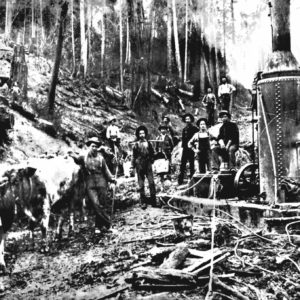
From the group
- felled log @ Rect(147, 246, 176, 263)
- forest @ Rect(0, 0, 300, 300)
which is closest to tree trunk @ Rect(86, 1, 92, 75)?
forest @ Rect(0, 0, 300, 300)

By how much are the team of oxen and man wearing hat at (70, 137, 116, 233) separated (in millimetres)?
169

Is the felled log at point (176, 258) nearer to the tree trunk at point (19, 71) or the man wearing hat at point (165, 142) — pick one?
the man wearing hat at point (165, 142)

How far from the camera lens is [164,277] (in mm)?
4922

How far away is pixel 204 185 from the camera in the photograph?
32.7 ft

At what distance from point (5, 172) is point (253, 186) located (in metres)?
5.44

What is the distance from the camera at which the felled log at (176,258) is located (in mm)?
5315

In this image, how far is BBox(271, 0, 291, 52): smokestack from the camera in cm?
851

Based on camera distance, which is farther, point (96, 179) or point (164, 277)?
point (96, 179)

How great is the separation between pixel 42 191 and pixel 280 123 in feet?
16.9

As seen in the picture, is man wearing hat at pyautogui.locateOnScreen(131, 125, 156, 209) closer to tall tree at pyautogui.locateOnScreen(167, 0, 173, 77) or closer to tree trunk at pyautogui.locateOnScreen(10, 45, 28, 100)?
tree trunk at pyautogui.locateOnScreen(10, 45, 28, 100)

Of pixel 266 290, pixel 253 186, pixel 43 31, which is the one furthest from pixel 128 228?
pixel 43 31

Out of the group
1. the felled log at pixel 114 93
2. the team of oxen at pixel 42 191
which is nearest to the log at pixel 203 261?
the team of oxen at pixel 42 191

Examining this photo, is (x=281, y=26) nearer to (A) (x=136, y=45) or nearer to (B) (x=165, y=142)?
(B) (x=165, y=142)

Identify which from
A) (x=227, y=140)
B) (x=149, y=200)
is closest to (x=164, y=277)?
(x=227, y=140)
